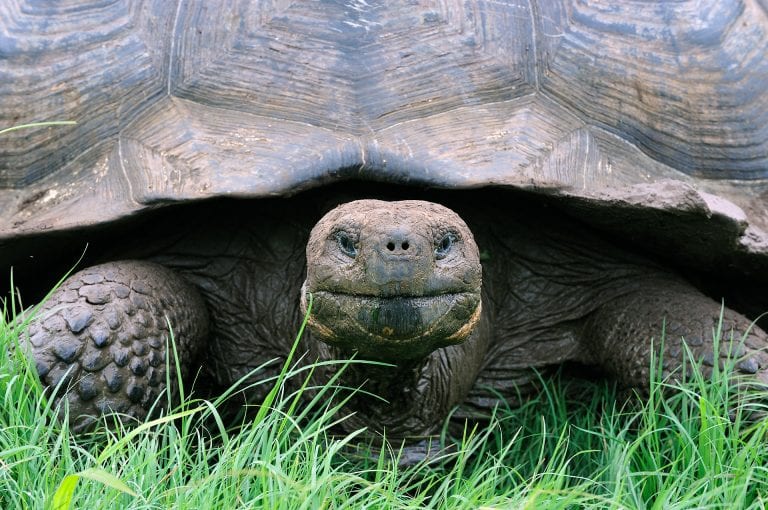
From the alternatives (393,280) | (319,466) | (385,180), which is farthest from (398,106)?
(319,466)

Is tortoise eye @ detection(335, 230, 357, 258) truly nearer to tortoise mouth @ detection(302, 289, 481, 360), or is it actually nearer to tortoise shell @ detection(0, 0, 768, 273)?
tortoise mouth @ detection(302, 289, 481, 360)

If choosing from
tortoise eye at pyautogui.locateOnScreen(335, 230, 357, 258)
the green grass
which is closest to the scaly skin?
tortoise eye at pyautogui.locateOnScreen(335, 230, 357, 258)

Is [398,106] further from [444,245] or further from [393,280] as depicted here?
[393,280]

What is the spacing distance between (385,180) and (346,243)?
44 centimetres

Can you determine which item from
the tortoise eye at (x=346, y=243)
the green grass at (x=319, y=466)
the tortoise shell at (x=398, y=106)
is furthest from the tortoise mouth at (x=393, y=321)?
the tortoise shell at (x=398, y=106)

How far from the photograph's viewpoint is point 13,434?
2.44 metres

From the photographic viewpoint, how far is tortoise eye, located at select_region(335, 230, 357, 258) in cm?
265

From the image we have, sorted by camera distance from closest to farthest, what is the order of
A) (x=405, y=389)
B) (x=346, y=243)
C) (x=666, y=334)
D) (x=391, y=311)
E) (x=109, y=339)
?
(x=391, y=311), (x=346, y=243), (x=109, y=339), (x=405, y=389), (x=666, y=334)

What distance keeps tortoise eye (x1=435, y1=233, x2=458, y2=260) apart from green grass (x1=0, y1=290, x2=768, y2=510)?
49 cm

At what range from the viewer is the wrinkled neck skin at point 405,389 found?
301cm

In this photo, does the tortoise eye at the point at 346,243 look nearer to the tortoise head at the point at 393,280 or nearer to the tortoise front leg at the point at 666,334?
the tortoise head at the point at 393,280

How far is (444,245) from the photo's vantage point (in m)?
Answer: 2.71

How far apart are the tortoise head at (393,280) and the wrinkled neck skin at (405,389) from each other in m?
0.20

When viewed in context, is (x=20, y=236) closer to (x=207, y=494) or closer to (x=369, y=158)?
(x=369, y=158)
